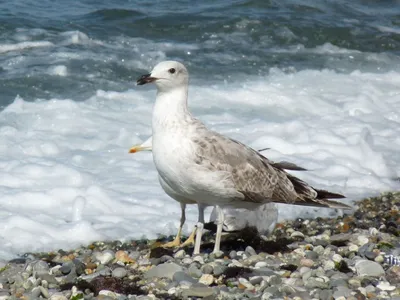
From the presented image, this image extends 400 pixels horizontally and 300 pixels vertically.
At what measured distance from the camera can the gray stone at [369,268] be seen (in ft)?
17.3

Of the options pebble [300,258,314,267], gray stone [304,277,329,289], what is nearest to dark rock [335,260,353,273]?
pebble [300,258,314,267]

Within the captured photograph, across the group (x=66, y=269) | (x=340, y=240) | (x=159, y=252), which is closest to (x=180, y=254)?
(x=159, y=252)

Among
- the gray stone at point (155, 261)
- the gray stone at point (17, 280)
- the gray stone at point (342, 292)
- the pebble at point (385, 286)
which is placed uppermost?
the gray stone at point (342, 292)

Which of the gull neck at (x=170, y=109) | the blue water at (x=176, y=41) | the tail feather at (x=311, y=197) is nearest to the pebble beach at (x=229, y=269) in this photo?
the tail feather at (x=311, y=197)

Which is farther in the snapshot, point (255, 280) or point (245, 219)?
point (245, 219)

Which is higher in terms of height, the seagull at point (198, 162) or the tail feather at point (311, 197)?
the seagull at point (198, 162)

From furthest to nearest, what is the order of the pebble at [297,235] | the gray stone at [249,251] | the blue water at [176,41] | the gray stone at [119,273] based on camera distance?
the blue water at [176,41], the pebble at [297,235], the gray stone at [249,251], the gray stone at [119,273]

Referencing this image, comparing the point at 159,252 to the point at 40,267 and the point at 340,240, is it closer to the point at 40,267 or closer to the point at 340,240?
the point at 40,267

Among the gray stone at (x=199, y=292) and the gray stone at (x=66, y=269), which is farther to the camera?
the gray stone at (x=66, y=269)

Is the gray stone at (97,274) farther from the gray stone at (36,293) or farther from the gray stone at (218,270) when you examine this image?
the gray stone at (218,270)

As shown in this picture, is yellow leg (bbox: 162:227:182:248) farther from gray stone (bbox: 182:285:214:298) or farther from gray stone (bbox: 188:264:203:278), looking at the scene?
gray stone (bbox: 182:285:214:298)

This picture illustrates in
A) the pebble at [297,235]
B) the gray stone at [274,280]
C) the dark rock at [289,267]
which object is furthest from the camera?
the pebble at [297,235]

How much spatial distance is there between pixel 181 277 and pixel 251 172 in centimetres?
98

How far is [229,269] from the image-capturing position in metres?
5.28
